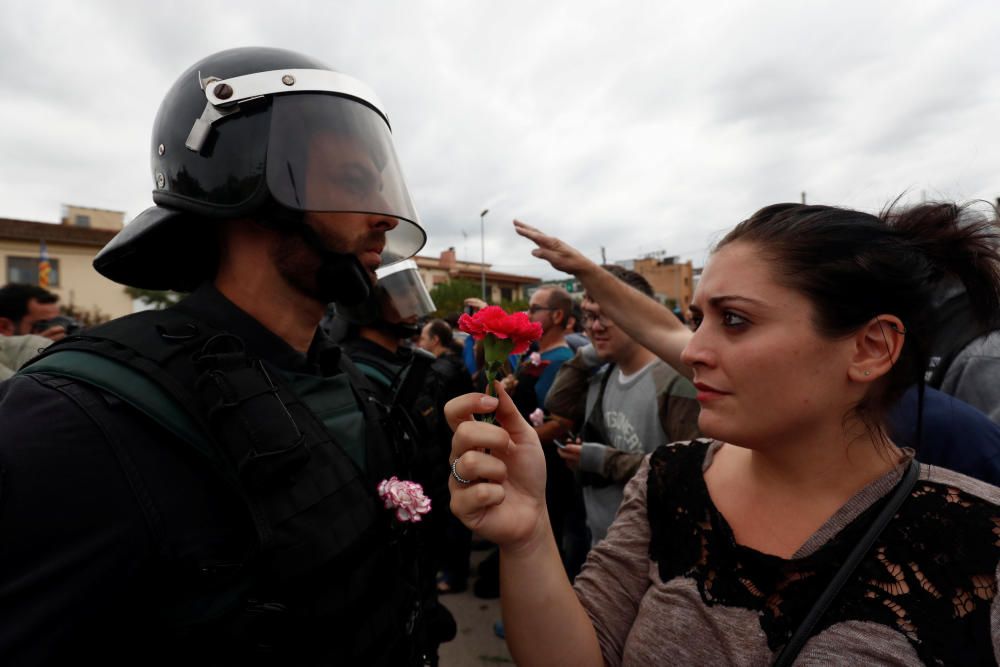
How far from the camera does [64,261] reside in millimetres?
26188

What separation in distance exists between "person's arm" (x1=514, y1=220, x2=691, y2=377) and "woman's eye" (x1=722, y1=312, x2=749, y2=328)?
2.63 ft

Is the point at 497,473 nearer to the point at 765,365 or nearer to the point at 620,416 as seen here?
the point at 765,365

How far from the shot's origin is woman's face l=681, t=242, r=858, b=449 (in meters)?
1.18

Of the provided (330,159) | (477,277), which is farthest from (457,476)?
(477,277)

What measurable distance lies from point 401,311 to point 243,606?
2401 millimetres

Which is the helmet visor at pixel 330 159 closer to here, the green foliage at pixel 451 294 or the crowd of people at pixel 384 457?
the crowd of people at pixel 384 457

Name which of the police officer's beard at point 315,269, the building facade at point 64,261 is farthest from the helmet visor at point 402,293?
the building facade at point 64,261

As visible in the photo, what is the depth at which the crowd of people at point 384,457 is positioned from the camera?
990mm

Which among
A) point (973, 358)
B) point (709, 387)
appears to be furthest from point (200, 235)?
point (973, 358)

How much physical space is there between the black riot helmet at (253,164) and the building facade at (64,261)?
95.5 ft

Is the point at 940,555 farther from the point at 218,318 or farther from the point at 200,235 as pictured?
the point at 200,235

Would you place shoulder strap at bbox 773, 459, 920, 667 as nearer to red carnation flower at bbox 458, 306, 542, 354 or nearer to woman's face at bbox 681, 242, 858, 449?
woman's face at bbox 681, 242, 858, 449

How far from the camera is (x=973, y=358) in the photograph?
1849 mm

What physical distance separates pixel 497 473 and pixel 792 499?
802 mm
